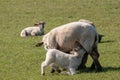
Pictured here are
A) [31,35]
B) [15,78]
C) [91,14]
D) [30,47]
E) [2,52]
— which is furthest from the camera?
[91,14]

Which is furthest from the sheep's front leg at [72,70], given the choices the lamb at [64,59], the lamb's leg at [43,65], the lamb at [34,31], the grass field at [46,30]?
the lamb at [34,31]

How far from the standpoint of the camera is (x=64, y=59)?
45.2 ft

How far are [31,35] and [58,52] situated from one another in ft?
32.4

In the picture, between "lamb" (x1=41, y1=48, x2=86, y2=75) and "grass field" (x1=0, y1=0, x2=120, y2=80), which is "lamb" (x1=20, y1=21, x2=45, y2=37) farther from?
"lamb" (x1=41, y1=48, x2=86, y2=75)

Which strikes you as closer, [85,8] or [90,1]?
[85,8]

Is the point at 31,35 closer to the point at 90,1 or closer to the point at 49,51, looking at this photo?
the point at 49,51

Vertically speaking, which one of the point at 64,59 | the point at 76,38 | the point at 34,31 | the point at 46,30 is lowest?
the point at 46,30

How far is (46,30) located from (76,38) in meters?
10.7

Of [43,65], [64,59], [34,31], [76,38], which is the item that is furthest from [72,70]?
[34,31]

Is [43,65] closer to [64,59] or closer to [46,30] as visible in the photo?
[64,59]

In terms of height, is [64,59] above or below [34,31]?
above

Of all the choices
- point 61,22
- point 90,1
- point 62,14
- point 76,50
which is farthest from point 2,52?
point 90,1

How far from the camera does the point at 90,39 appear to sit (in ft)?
46.6

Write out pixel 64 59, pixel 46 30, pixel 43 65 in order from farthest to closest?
pixel 46 30 < pixel 64 59 < pixel 43 65
